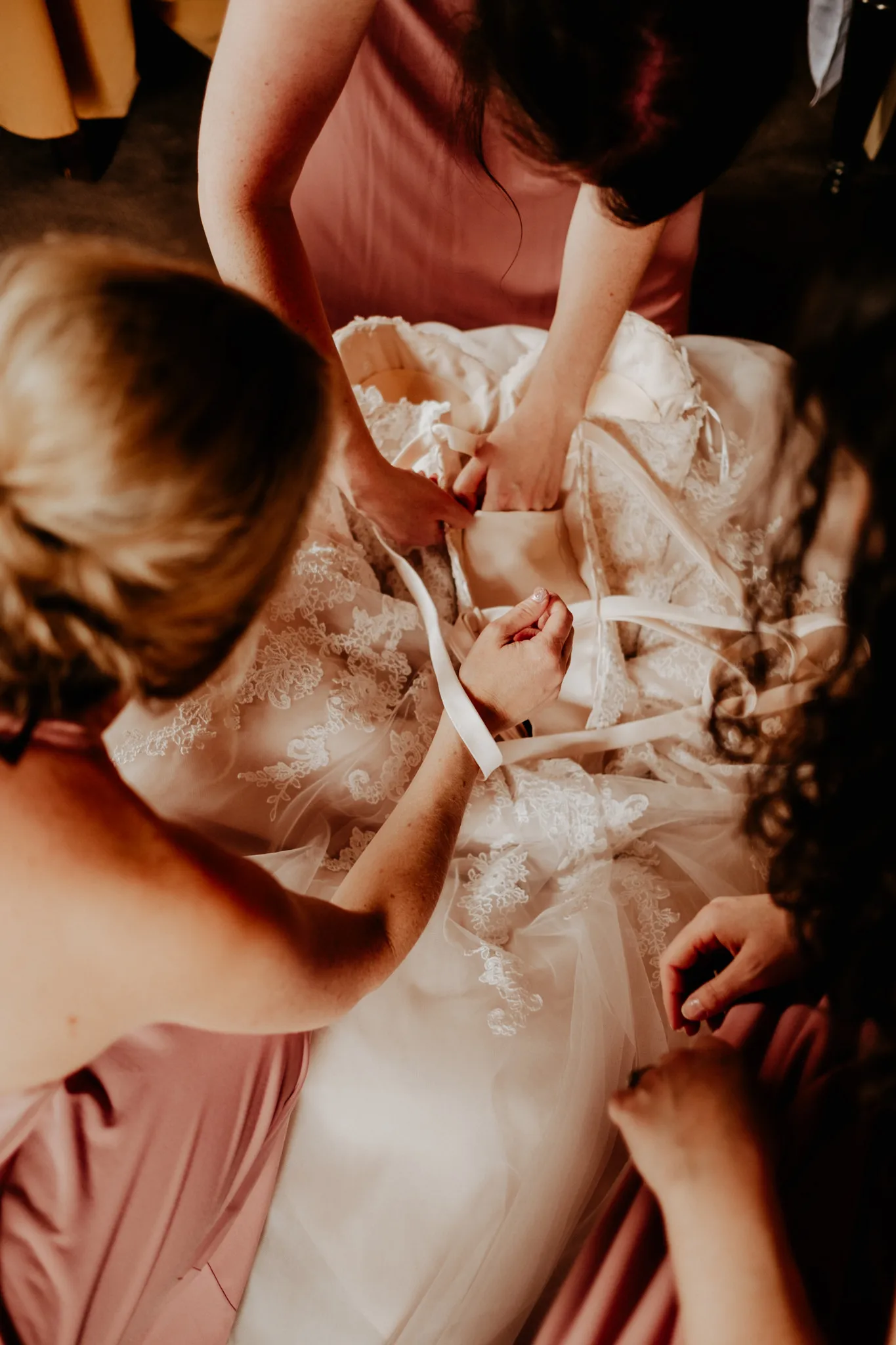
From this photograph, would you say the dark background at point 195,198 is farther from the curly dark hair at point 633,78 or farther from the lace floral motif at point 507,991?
the lace floral motif at point 507,991

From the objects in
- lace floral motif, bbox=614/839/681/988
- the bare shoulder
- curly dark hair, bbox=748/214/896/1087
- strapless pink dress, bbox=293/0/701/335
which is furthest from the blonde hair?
strapless pink dress, bbox=293/0/701/335

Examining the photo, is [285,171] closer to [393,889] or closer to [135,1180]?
[393,889]

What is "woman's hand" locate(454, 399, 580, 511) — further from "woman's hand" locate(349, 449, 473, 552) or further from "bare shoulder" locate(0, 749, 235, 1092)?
"bare shoulder" locate(0, 749, 235, 1092)

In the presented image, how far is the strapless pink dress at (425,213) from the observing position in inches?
47.9

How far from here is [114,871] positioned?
0.52 metres

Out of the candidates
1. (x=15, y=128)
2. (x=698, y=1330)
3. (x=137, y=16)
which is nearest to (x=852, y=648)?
(x=698, y=1330)

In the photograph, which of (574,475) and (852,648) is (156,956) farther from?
(574,475)

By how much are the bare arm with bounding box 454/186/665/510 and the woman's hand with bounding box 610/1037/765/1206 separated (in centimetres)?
66

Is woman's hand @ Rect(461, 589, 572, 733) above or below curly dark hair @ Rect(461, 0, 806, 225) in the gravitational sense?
below

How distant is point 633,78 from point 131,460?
0.47 meters

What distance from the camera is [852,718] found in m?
0.64

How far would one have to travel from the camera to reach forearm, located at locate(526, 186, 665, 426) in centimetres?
108

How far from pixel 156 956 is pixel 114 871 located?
6cm

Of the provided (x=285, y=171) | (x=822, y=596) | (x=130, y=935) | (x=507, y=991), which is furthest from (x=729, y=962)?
(x=285, y=171)
